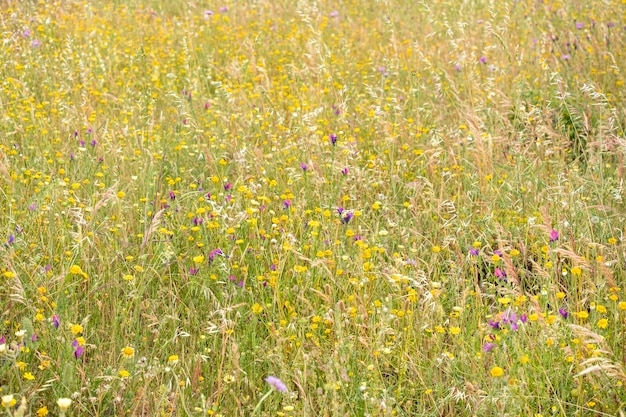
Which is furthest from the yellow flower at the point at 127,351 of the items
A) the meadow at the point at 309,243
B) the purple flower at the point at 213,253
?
the purple flower at the point at 213,253

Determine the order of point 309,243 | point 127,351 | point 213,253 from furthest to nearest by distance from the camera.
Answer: point 309,243 < point 213,253 < point 127,351

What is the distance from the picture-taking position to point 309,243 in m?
3.00

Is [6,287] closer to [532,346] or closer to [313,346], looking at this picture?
[313,346]

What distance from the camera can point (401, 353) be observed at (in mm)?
2420

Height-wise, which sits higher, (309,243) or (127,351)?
(127,351)

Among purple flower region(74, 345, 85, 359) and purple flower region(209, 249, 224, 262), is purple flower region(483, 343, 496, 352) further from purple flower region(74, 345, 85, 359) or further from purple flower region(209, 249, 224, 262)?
purple flower region(74, 345, 85, 359)

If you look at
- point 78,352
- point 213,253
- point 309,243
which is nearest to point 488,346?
point 309,243

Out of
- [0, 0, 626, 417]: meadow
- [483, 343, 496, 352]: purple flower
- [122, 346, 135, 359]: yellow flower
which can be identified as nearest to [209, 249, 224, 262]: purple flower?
[0, 0, 626, 417]: meadow

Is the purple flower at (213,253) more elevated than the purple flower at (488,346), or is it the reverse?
the purple flower at (488,346)

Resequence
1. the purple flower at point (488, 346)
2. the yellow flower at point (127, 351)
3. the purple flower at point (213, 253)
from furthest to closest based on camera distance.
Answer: the purple flower at point (213, 253), the purple flower at point (488, 346), the yellow flower at point (127, 351)

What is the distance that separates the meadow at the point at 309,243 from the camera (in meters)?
2.24

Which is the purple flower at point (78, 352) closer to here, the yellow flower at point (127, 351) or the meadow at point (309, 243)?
the meadow at point (309, 243)

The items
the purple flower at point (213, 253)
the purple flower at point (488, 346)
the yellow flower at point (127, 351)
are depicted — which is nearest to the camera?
the yellow flower at point (127, 351)

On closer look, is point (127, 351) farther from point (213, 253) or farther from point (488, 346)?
point (488, 346)
